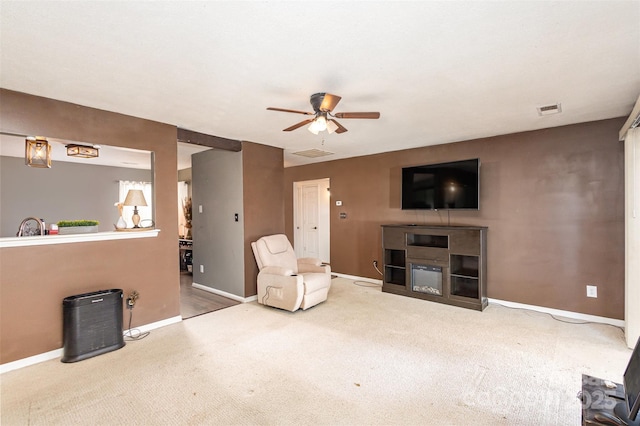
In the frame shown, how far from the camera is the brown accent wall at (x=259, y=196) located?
445 centimetres

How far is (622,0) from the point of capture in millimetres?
1510

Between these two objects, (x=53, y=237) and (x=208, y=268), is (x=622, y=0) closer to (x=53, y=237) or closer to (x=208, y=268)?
(x=53, y=237)

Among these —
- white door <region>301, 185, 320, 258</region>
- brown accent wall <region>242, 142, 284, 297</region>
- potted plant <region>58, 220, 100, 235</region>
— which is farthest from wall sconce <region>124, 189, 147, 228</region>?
white door <region>301, 185, 320, 258</region>

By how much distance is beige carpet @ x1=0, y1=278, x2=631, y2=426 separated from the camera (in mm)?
1963

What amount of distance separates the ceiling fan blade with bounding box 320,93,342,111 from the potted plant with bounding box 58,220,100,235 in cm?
262

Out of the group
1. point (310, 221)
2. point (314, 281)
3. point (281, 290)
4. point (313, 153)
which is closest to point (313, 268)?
point (314, 281)

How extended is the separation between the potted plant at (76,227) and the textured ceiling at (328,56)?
1.18m

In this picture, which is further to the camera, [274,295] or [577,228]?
[274,295]

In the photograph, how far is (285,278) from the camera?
3.88 meters

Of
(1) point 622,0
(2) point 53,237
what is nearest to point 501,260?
(1) point 622,0

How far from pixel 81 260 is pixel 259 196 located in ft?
7.52

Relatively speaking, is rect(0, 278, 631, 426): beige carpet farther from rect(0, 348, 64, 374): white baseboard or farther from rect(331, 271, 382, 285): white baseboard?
rect(331, 271, 382, 285): white baseboard

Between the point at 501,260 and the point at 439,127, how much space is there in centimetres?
203

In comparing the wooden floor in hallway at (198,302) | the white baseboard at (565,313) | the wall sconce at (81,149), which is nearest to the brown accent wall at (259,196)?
the wooden floor in hallway at (198,302)
